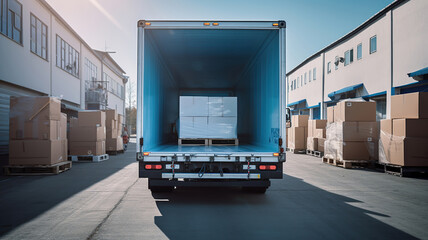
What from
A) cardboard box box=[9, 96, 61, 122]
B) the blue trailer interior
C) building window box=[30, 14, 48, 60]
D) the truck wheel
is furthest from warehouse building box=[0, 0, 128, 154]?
the truck wheel

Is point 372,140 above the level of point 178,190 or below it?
above

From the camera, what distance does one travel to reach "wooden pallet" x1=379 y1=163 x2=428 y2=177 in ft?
28.6

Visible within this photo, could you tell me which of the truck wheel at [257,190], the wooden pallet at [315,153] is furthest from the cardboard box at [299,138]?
the truck wheel at [257,190]

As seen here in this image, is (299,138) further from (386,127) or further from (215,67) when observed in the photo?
(215,67)

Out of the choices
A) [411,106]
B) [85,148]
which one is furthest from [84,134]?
[411,106]

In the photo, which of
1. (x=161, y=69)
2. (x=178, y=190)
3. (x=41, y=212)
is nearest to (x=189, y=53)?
(x=161, y=69)

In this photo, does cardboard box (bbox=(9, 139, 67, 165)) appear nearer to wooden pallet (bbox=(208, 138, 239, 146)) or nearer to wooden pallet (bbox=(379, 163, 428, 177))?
wooden pallet (bbox=(208, 138, 239, 146))

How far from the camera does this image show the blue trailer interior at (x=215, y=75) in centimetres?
546

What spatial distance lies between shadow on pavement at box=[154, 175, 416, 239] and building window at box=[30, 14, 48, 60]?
1303 centimetres

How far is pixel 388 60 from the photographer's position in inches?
595

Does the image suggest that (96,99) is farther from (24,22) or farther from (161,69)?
(161,69)

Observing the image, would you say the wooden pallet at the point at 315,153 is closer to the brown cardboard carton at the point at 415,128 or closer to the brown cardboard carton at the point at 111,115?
the brown cardboard carton at the point at 415,128

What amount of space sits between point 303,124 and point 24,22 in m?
15.9

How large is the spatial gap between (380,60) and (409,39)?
2550 millimetres
